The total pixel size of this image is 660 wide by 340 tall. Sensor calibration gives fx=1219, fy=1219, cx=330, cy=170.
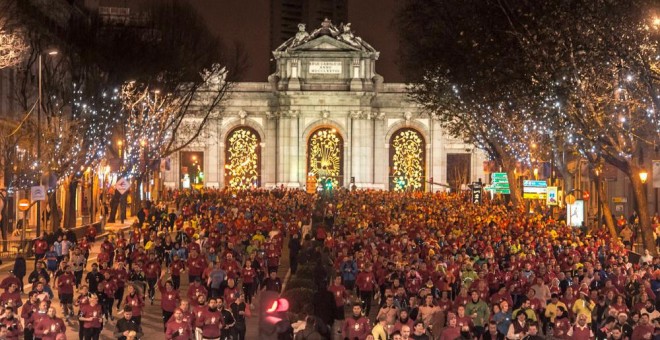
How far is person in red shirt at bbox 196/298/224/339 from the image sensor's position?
1944 centimetres

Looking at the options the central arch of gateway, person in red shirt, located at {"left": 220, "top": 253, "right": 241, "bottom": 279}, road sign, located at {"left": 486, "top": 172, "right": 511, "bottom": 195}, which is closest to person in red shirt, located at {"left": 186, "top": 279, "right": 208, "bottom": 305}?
person in red shirt, located at {"left": 220, "top": 253, "right": 241, "bottom": 279}

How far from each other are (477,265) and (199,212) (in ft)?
114

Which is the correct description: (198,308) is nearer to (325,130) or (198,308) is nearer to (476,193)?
(476,193)

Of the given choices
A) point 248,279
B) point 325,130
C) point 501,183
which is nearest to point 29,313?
point 248,279

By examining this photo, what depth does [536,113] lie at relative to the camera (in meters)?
41.2

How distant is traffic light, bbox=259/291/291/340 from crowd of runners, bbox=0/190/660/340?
11.0 inches

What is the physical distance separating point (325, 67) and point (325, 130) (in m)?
6.15

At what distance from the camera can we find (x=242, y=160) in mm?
116312

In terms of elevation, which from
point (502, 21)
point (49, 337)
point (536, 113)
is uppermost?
point (502, 21)

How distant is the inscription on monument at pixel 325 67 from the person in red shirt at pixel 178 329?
96904 mm

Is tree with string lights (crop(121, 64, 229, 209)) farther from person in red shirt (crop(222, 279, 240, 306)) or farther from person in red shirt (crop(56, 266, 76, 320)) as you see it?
person in red shirt (crop(222, 279, 240, 306))

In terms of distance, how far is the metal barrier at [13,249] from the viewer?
42.0 m

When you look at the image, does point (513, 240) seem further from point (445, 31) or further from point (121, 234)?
point (445, 31)

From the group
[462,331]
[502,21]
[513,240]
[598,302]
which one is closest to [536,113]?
[502,21]
